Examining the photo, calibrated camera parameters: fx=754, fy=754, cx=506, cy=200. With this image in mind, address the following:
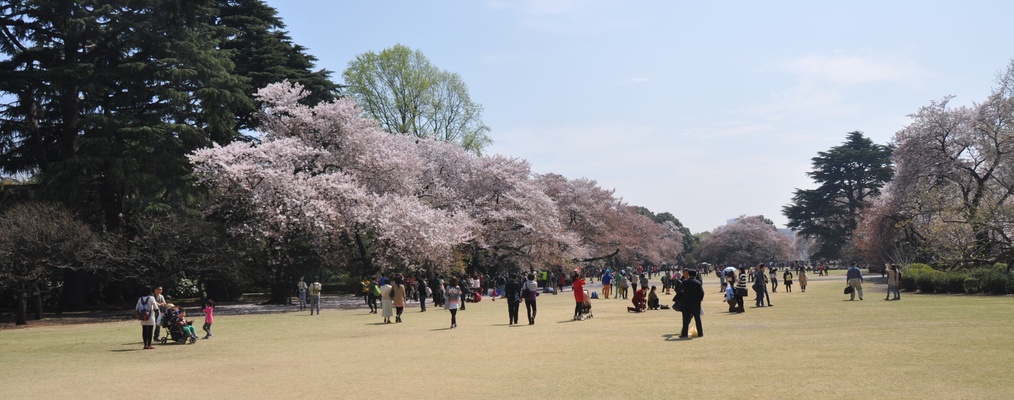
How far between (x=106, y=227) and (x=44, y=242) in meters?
7.02

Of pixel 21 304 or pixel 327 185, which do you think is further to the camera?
pixel 327 185

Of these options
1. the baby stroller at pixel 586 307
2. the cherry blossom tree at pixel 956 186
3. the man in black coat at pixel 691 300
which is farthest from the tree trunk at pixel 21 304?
the cherry blossom tree at pixel 956 186

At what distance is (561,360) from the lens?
13.3m

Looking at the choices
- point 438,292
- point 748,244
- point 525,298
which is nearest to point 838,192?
point 748,244

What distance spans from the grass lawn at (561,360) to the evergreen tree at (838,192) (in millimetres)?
67792

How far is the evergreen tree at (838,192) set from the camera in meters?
85.6

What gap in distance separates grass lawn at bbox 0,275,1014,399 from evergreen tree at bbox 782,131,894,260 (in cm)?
6779

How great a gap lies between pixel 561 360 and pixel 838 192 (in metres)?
83.4

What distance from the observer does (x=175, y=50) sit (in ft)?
109

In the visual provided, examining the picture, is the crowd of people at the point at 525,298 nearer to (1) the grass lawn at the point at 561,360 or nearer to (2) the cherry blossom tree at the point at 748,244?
(1) the grass lawn at the point at 561,360

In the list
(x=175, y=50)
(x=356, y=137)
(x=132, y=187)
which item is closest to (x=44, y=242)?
(x=132, y=187)

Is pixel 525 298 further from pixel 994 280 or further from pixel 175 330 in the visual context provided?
pixel 994 280

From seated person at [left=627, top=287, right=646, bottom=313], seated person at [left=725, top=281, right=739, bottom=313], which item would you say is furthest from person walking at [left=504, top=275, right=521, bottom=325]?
seated person at [left=725, top=281, right=739, bottom=313]

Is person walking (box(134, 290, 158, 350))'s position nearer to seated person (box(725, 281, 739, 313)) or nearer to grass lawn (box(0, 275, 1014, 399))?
grass lawn (box(0, 275, 1014, 399))
